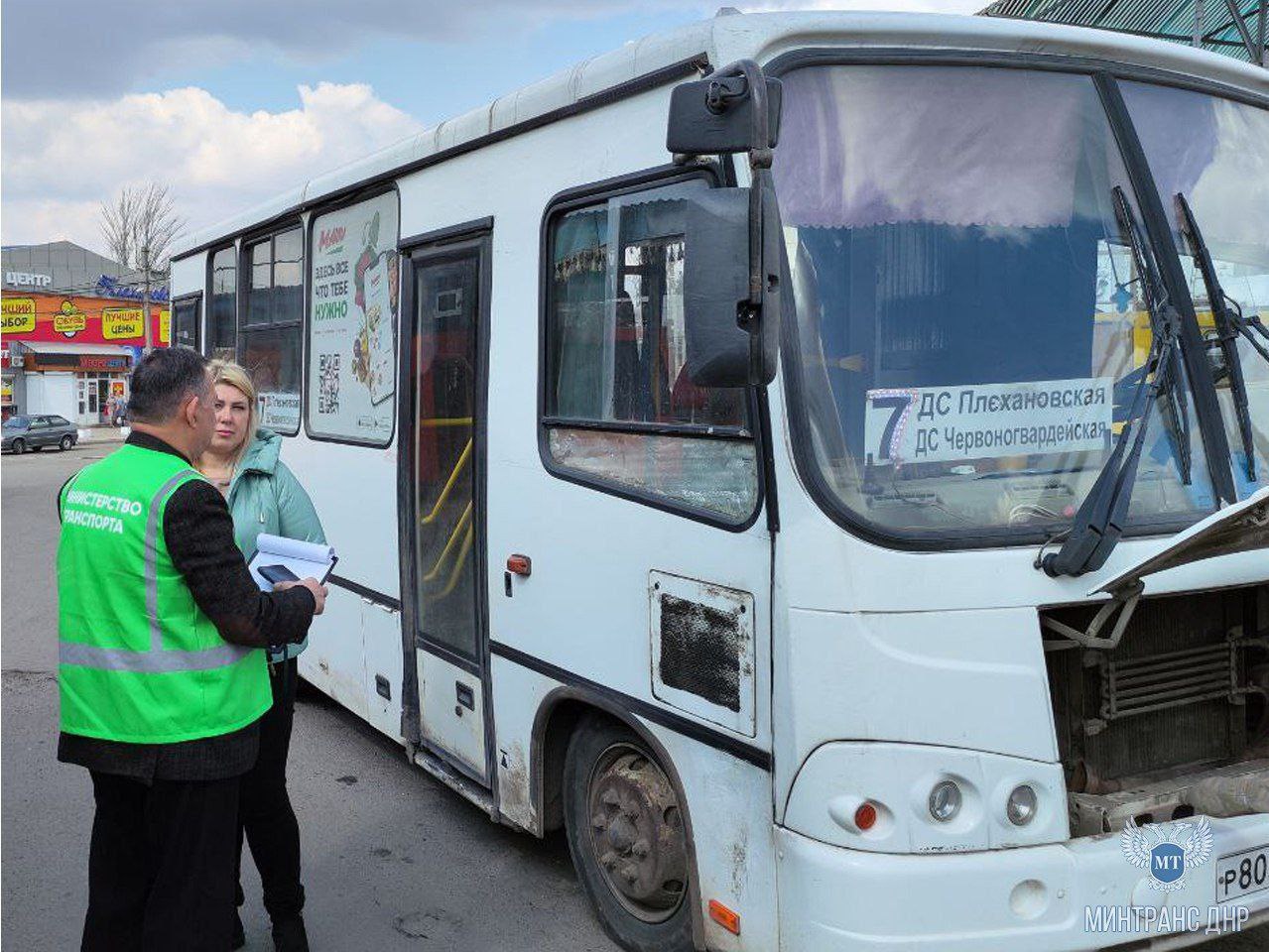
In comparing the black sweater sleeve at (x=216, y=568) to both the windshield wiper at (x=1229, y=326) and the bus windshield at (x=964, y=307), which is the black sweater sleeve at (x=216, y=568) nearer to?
the bus windshield at (x=964, y=307)

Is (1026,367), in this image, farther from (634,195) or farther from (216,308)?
(216,308)

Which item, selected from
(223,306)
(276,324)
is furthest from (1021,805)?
(223,306)

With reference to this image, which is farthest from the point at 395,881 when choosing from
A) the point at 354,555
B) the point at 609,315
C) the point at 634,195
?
the point at 634,195

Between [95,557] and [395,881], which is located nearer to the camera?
[95,557]

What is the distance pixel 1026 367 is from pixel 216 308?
595cm

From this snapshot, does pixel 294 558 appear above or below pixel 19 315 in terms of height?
below

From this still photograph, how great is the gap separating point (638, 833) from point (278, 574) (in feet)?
4.50

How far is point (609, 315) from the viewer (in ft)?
12.2

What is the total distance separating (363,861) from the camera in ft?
15.9

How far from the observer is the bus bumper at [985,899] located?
2.80m

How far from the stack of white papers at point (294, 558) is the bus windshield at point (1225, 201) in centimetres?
258

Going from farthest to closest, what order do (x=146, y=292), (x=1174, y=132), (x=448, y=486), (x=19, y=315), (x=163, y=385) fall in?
1. (x=19, y=315)
2. (x=146, y=292)
3. (x=448, y=486)
4. (x=1174, y=132)
5. (x=163, y=385)

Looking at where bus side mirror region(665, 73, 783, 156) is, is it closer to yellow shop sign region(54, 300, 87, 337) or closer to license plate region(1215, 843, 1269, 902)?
license plate region(1215, 843, 1269, 902)

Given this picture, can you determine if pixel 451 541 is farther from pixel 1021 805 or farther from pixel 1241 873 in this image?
pixel 1241 873
